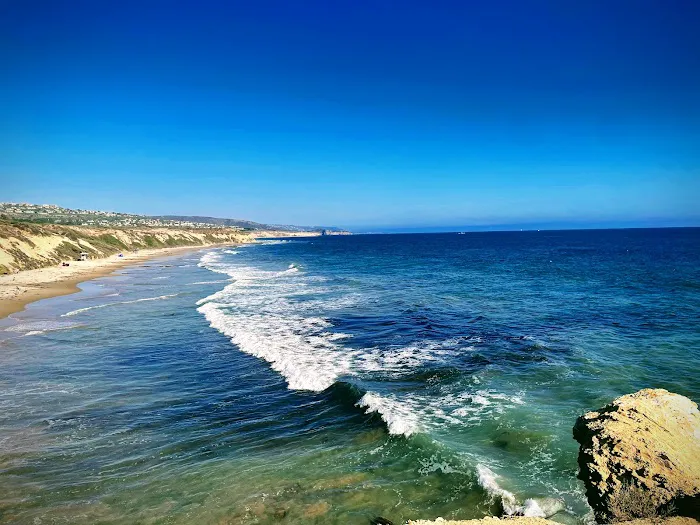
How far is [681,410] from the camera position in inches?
246

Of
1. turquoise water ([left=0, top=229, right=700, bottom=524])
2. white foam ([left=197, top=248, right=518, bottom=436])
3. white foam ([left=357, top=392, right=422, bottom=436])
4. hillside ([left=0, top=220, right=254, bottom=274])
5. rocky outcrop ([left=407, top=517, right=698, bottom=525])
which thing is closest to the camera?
rocky outcrop ([left=407, top=517, right=698, bottom=525])

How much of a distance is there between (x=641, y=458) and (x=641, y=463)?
0.21 ft

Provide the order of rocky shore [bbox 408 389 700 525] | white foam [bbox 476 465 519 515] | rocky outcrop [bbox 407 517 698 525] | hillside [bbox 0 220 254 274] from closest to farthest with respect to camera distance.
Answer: rocky outcrop [bbox 407 517 698 525], rocky shore [bbox 408 389 700 525], white foam [bbox 476 465 519 515], hillside [bbox 0 220 254 274]

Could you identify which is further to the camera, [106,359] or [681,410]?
Result: [106,359]

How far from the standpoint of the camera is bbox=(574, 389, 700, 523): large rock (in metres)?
5.16

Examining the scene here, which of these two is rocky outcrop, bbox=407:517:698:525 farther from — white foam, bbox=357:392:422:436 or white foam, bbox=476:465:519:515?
white foam, bbox=357:392:422:436

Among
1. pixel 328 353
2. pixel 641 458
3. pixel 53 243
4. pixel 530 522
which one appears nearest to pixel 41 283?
pixel 53 243

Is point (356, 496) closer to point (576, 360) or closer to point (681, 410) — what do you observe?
point (681, 410)

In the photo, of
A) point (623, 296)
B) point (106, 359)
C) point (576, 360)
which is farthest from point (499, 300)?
point (106, 359)

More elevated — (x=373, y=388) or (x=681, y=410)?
(x=681, y=410)

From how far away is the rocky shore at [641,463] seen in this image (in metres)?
5.09

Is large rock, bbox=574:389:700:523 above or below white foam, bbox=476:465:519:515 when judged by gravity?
above

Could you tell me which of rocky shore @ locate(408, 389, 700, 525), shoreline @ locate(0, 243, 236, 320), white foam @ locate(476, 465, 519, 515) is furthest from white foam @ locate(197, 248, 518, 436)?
shoreline @ locate(0, 243, 236, 320)

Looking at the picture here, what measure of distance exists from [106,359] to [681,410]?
18.3 m
